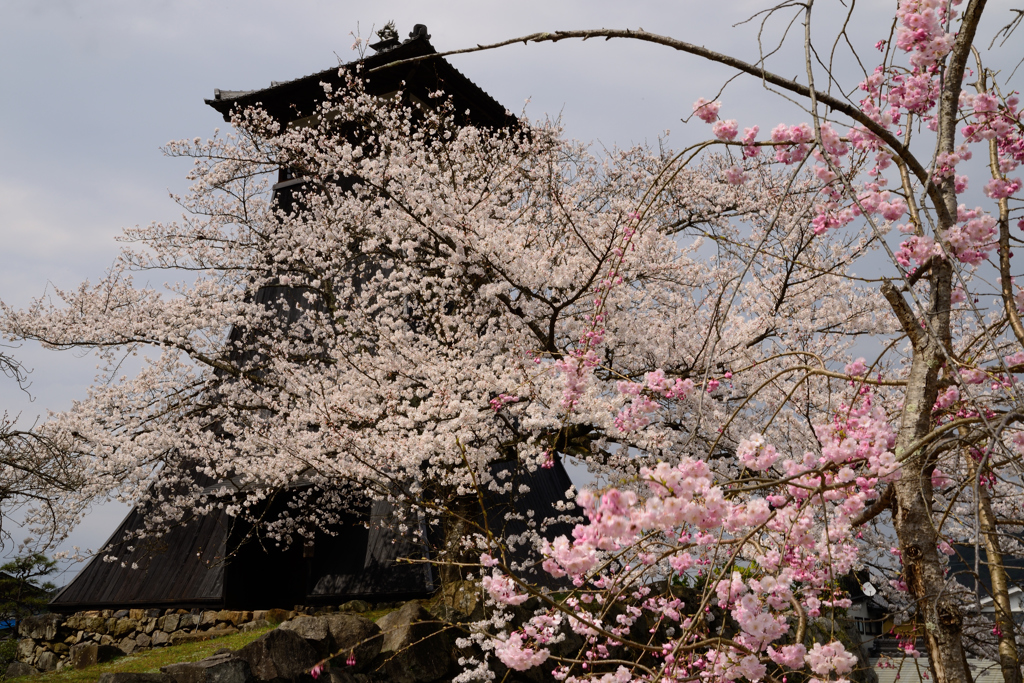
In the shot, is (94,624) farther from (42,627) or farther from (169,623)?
(169,623)

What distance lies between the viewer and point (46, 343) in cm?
1081

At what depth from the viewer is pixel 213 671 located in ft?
19.9

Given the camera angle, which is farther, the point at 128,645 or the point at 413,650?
the point at 128,645

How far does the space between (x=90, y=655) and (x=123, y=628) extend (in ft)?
5.62

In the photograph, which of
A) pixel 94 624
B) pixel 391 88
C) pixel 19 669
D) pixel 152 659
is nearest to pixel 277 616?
pixel 152 659

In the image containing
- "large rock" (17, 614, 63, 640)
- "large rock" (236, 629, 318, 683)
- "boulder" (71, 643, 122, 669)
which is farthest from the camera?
"large rock" (17, 614, 63, 640)

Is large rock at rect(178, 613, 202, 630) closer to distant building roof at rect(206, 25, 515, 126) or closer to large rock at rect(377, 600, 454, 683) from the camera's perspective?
large rock at rect(377, 600, 454, 683)

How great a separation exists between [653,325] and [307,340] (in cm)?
590

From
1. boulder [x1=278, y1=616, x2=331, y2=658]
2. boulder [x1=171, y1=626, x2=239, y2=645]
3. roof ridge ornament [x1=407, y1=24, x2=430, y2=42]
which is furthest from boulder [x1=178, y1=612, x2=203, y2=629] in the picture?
roof ridge ornament [x1=407, y1=24, x2=430, y2=42]

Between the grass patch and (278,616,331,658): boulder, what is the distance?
115 cm

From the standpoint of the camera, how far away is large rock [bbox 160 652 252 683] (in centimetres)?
596

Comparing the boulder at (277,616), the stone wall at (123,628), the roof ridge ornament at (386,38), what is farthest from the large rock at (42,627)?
the roof ridge ornament at (386,38)

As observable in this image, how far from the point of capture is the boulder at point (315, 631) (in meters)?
6.70

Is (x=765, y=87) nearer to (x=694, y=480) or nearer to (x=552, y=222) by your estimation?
(x=694, y=480)
